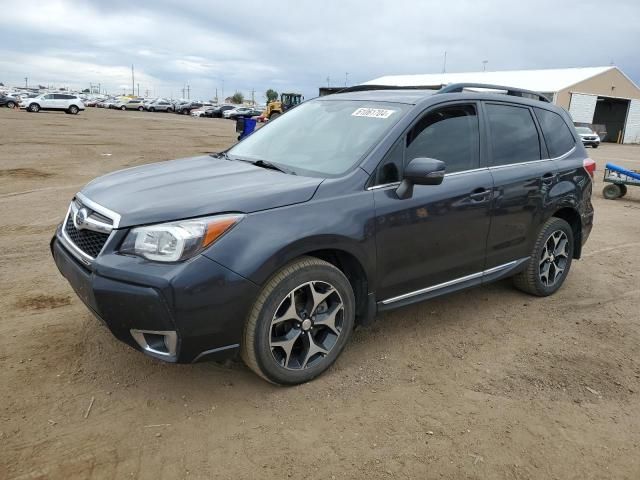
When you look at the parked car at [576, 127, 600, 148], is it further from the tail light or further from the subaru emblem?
the subaru emblem

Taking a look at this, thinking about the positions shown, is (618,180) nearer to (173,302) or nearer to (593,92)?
(173,302)

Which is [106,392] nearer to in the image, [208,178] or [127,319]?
[127,319]

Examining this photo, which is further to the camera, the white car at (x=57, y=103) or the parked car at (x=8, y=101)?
the parked car at (x=8, y=101)

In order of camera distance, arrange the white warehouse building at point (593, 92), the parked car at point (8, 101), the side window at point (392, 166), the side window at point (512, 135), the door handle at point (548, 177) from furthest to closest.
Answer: the parked car at point (8, 101) → the white warehouse building at point (593, 92) → the door handle at point (548, 177) → the side window at point (512, 135) → the side window at point (392, 166)

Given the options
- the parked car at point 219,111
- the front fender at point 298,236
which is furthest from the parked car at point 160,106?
the front fender at point 298,236

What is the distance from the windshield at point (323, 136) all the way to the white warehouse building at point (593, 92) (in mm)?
38359

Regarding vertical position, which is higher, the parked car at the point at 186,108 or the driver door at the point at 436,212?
the parked car at the point at 186,108

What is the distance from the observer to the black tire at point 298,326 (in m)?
2.96

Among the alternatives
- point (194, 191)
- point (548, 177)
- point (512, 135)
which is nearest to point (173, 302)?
point (194, 191)

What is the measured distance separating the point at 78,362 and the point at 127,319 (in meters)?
0.95

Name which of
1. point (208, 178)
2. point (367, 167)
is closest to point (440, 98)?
point (367, 167)

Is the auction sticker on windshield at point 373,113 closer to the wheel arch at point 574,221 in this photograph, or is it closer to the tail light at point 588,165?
the wheel arch at point 574,221

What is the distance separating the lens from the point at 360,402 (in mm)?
3135

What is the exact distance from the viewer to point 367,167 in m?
3.39
